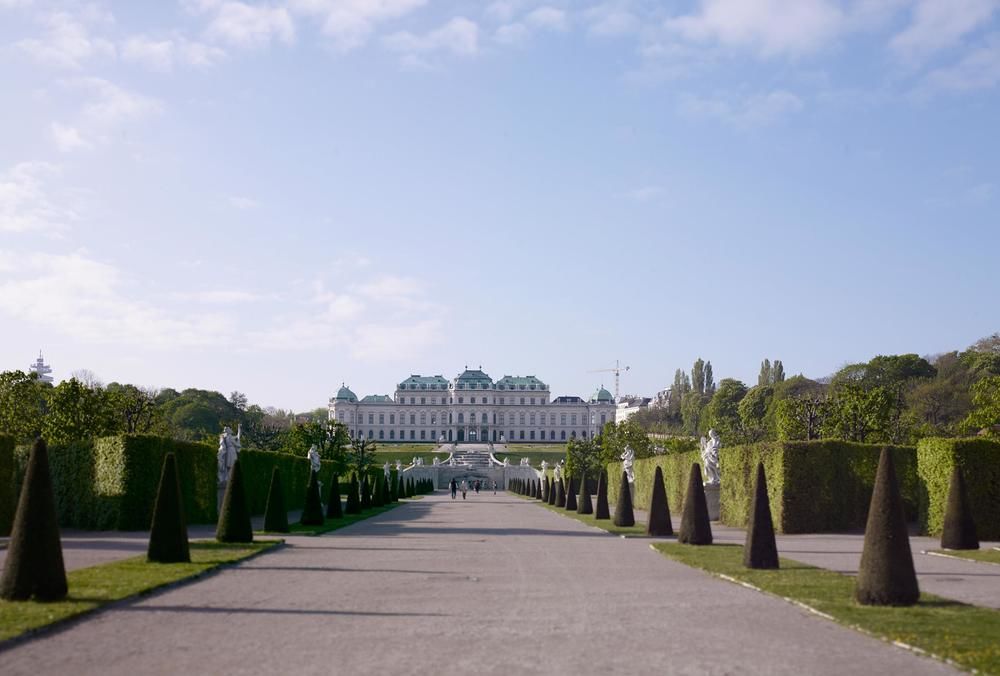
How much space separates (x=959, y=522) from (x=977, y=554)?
1173 mm

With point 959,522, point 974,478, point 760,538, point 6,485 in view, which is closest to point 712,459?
point 974,478

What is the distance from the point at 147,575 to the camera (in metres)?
13.8

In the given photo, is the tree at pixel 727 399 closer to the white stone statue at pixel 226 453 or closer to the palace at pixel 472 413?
the palace at pixel 472 413

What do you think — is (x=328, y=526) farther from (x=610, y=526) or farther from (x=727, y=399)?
(x=727, y=399)

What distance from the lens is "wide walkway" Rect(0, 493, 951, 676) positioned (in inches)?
312

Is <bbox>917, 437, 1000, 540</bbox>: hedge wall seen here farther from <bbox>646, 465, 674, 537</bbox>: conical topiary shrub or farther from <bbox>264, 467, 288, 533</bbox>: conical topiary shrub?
<bbox>264, 467, 288, 533</bbox>: conical topiary shrub

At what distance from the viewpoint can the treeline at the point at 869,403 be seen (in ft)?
164

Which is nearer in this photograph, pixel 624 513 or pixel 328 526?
pixel 624 513

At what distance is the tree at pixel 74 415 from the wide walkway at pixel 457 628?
32406mm

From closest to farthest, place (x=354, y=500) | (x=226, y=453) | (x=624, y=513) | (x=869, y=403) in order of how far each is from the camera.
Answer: (x=624, y=513) < (x=226, y=453) < (x=354, y=500) < (x=869, y=403)

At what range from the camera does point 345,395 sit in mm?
188125

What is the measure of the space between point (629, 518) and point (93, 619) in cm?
2066

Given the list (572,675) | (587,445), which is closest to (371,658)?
(572,675)

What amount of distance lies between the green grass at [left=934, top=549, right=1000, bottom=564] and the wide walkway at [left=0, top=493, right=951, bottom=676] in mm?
5851
